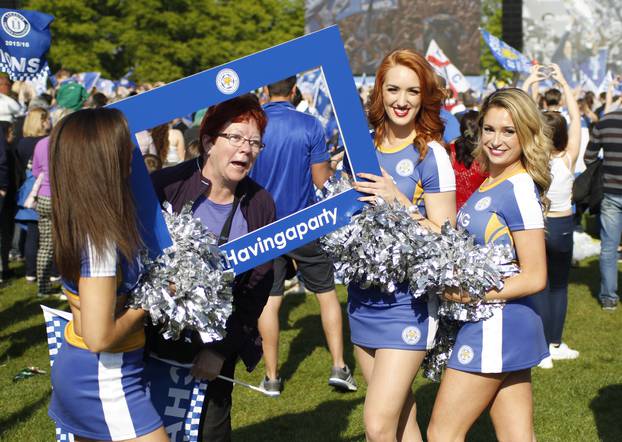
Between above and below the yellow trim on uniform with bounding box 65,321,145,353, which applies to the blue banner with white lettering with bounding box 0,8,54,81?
above

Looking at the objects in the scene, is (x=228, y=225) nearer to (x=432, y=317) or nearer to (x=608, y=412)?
(x=432, y=317)

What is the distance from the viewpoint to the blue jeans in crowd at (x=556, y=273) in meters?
6.72

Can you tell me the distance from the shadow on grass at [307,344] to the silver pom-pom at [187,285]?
3.67 metres

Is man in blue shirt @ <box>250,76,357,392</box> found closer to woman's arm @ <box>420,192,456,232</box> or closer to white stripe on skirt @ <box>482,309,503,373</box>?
woman's arm @ <box>420,192,456,232</box>

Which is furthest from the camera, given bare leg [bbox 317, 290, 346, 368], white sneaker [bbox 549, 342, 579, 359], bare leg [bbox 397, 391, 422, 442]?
white sneaker [bbox 549, 342, 579, 359]

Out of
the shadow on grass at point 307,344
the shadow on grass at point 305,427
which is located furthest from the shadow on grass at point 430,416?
the shadow on grass at point 307,344

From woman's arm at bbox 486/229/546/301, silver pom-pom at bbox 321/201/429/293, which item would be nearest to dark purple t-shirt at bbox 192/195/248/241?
silver pom-pom at bbox 321/201/429/293

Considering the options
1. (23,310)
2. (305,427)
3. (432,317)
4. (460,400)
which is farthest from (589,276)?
(460,400)

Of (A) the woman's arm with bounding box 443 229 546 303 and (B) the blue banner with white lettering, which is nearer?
(A) the woman's arm with bounding box 443 229 546 303

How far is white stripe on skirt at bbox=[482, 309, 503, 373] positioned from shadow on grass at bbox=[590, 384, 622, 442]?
7.25 feet

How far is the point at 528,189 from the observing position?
3.64 m

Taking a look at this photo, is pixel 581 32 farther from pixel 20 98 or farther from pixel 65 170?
pixel 65 170

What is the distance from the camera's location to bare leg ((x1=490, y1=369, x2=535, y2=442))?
12.3 ft

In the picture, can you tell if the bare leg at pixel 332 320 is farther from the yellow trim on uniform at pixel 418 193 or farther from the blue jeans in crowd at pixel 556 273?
the yellow trim on uniform at pixel 418 193
